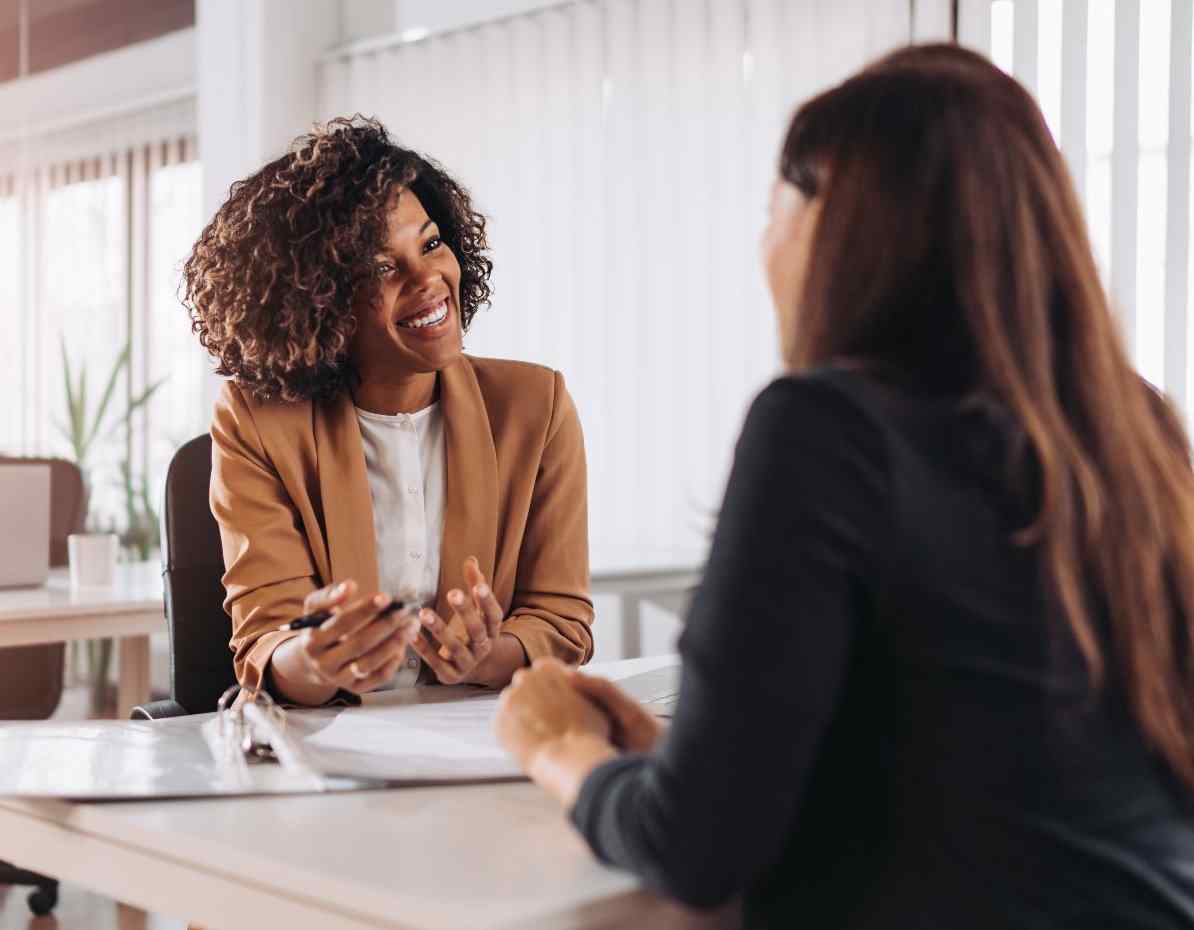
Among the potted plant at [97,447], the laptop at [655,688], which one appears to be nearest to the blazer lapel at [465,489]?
the laptop at [655,688]

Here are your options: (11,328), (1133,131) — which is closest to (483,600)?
(1133,131)

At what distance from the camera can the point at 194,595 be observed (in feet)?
6.49

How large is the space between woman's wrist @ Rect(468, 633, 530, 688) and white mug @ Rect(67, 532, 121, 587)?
5.55 feet

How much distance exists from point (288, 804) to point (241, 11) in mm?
4607

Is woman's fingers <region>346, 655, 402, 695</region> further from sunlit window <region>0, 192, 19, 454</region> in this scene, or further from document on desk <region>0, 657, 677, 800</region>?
sunlit window <region>0, 192, 19, 454</region>

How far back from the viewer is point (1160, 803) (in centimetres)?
84

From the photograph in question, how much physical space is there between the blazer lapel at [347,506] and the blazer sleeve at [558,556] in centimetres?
21

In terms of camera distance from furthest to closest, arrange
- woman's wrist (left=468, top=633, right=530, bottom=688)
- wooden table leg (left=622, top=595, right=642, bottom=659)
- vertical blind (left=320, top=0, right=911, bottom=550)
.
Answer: wooden table leg (left=622, top=595, right=642, bottom=659), vertical blind (left=320, top=0, right=911, bottom=550), woman's wrist (left=468, top=633, right=530, bottom=688)

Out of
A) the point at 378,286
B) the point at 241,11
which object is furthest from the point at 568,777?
the point at 241,11

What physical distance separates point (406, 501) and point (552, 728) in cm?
89

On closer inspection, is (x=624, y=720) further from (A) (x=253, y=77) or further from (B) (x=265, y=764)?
(A) (x=253, y=77)

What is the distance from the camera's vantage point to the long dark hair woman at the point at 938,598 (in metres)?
0.77

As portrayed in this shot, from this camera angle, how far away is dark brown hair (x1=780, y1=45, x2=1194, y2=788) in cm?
81

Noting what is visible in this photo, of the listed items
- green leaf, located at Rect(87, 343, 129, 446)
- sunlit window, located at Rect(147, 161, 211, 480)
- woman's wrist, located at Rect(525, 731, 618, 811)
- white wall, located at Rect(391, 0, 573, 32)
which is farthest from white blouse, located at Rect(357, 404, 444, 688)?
sunlit window, located at Rect(147, 161, 211, 480)
